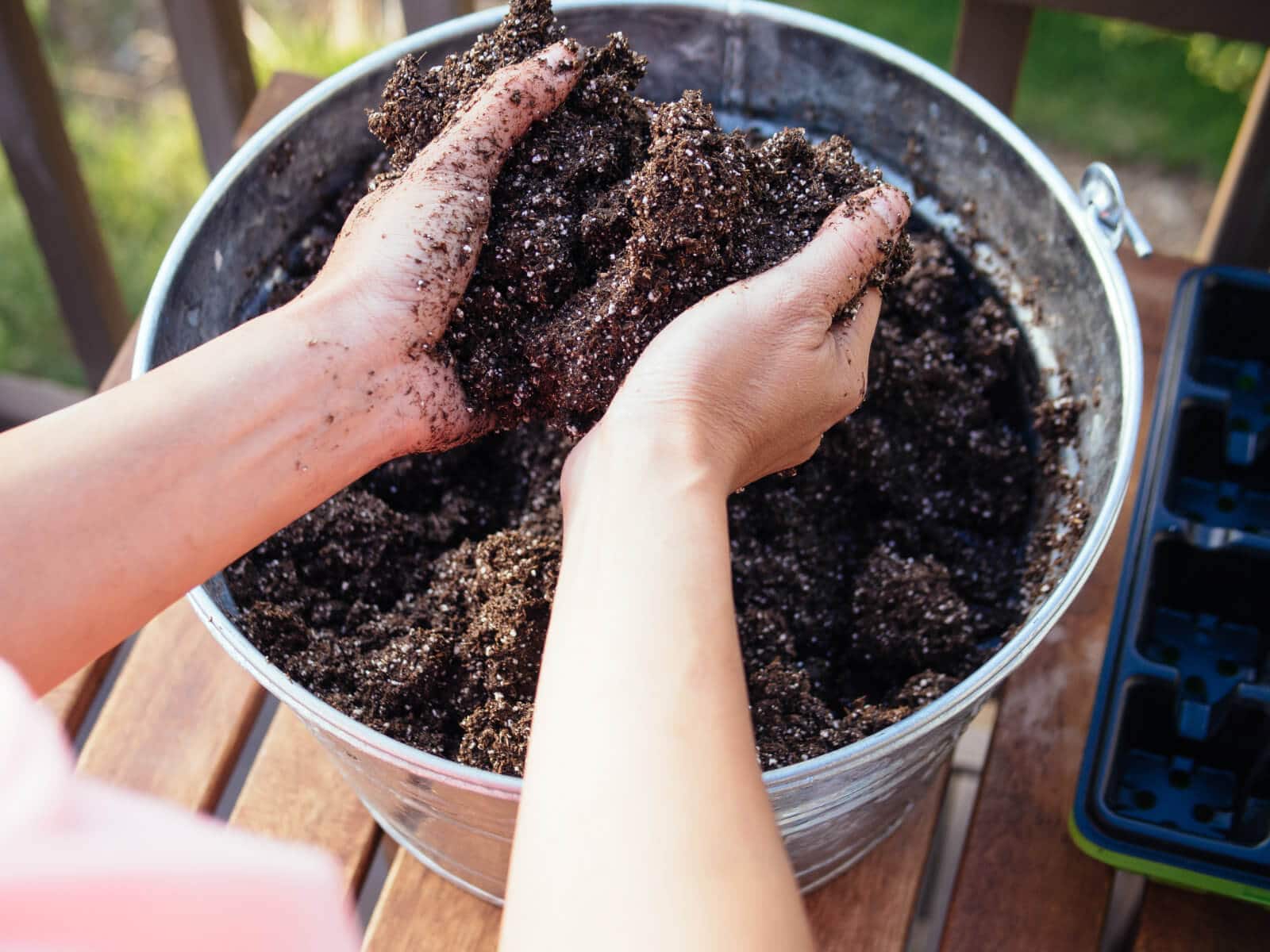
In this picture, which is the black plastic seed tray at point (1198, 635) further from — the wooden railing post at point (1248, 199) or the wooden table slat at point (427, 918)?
the wooden table slat at point (427, 918)

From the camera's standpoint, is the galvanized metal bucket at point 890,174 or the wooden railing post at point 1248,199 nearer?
the galvanized metal bucket at point 890,174

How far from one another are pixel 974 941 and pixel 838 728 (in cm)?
27

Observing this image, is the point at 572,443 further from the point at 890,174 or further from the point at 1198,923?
the point at 1198,923

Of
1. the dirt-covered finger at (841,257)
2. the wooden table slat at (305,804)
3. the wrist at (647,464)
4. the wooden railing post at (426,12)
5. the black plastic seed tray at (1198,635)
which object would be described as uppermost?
the dirt-covered finger at (841,257)

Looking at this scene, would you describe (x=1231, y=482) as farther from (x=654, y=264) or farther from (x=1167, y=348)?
(x=654, y=264)

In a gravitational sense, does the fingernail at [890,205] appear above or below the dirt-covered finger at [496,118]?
below

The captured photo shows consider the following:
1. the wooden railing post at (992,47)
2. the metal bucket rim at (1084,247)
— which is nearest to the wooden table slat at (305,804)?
the metal bucket rim at (1084,247)

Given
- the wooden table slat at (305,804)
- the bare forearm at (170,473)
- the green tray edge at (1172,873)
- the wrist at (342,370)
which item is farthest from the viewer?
the wooden table slat at (305,804)

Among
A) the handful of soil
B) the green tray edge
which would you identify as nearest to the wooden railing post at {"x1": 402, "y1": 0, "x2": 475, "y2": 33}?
the handful of soil

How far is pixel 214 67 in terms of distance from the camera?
1430 mm

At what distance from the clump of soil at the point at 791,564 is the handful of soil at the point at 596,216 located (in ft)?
0.48

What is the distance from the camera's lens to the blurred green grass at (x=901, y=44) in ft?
6.61

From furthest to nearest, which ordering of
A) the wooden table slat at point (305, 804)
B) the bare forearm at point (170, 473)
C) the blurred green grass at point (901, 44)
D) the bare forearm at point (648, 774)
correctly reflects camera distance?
the blurred green grass at point (901, 44) < the wooden table slat at point (305, 804) < the bare forearm at point (170, 473) < the bare forearm at point (648, 774)

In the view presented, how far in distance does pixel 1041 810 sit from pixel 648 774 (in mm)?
583
